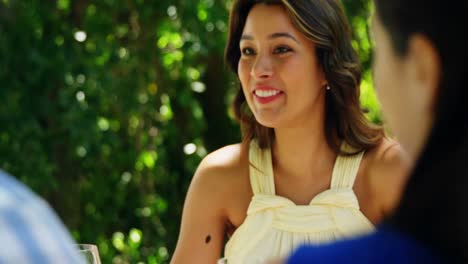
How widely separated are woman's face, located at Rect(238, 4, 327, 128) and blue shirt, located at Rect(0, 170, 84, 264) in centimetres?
176

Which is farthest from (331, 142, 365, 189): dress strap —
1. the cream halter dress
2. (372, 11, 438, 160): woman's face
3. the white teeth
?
(372, 11, 438, 160): woman's face

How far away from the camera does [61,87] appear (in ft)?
15.7

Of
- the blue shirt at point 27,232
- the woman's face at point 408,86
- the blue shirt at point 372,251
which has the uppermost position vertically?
the woman's face at point 408,86

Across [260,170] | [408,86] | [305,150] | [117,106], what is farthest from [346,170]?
[117,106]

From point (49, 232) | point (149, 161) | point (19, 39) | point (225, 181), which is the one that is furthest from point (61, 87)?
point (49, 232)

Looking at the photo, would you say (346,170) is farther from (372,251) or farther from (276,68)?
(372,251)

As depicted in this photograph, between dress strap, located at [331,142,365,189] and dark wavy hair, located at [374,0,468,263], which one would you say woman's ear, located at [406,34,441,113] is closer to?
dark wavy hair, located at [374,0,468,263]

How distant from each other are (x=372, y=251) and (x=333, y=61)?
1.83 metres

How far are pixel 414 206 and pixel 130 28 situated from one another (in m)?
4.15

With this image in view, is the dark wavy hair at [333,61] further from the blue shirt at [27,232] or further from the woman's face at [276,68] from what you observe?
the blue shirt at [27,232]

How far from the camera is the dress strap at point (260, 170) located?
2996 millimetres

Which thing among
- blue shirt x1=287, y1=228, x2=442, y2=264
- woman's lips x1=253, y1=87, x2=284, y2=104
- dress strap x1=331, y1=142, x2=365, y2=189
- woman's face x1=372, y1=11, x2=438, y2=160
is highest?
woman's face x1=372, y1=11, x2=438, y2=160

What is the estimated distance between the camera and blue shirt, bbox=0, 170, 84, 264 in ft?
3.55

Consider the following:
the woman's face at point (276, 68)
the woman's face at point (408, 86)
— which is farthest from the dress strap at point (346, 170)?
the woman's face at point (408, 86)
